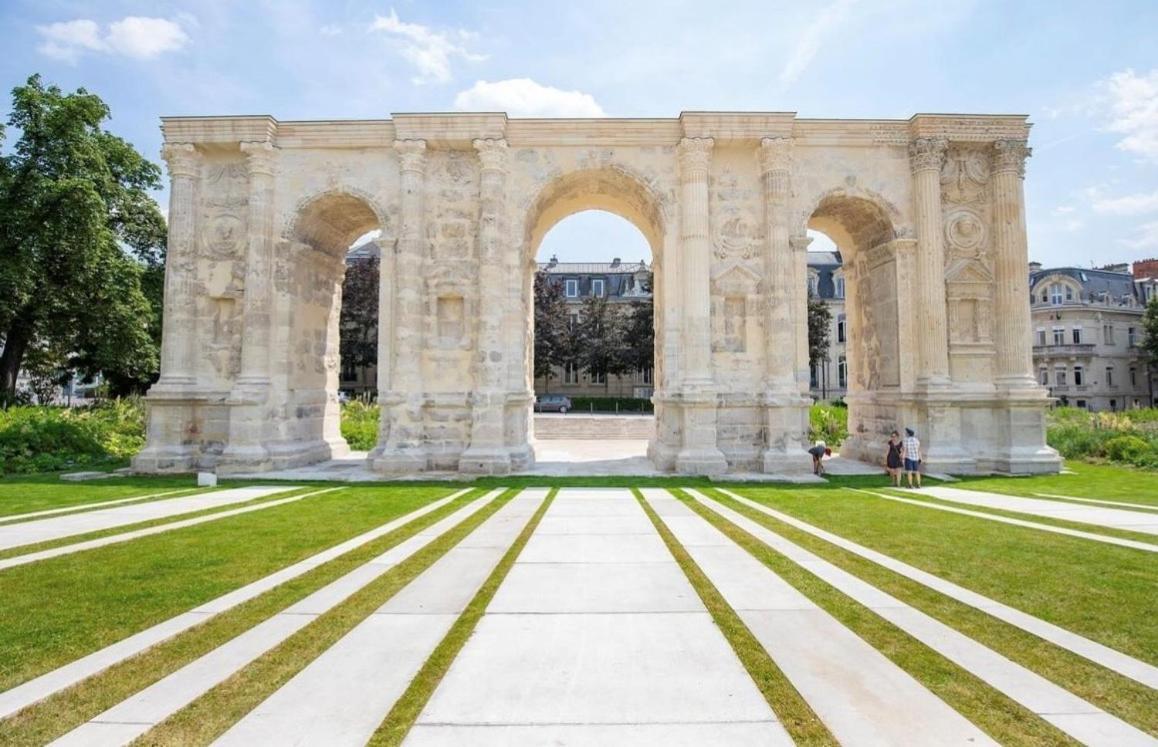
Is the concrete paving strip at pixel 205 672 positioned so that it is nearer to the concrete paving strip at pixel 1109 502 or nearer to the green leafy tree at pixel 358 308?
the concrete paving strip at pixel 1109 502

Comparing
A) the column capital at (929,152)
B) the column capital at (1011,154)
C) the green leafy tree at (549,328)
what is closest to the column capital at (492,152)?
the column capital at (929,152)

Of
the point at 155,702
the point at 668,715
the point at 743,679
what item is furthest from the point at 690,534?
the point at 155,702

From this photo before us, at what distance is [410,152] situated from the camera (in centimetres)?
1631

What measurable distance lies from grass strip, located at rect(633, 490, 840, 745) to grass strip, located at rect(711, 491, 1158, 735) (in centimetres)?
179

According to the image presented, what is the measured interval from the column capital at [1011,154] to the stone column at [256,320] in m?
21.9

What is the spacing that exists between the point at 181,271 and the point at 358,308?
30.0 meters

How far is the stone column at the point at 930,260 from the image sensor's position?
15.9 meters

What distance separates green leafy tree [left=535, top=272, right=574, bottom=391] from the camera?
47000 mm

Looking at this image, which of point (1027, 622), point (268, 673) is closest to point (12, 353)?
point (268, 673)

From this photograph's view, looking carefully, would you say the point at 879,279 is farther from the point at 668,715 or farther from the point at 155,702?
the point at 155,702

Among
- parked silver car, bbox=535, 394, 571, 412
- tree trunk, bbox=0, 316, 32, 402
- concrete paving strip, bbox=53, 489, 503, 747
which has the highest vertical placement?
tree trunk, bbox=0, 316, 32, 402

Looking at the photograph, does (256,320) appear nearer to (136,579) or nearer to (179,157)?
(179,157)

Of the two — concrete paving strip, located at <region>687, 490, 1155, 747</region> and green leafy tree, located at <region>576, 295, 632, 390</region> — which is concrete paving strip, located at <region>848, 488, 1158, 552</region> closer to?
concrete paving strip, located at <region>687, 490, 1155, 747</region>

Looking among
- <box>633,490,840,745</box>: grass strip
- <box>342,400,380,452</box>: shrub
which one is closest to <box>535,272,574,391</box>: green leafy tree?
<box>342,400,380,452</box>: shrub
